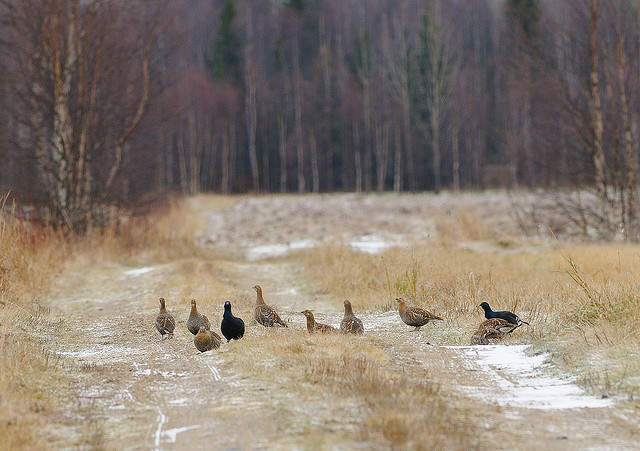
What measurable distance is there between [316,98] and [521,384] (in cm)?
4671

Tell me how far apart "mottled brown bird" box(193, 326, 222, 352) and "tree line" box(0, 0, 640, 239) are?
1235 cm

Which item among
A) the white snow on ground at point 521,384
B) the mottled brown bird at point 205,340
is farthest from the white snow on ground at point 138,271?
the white snow on ground at point 521,384

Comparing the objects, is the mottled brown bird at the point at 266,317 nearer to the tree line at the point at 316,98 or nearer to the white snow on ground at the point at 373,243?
the white snow on ground at the point at 373,243

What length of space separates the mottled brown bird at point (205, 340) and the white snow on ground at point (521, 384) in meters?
2.81

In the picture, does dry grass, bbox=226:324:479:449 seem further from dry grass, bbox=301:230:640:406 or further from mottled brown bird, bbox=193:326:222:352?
dry grass, bbox=301:230:640:406

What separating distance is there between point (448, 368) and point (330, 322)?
303 centimetres

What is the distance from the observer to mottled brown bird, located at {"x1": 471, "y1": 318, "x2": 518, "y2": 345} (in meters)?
8.41

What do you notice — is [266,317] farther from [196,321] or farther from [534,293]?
[534,293]

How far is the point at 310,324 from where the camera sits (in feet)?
28.4

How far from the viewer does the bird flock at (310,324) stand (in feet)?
26.9

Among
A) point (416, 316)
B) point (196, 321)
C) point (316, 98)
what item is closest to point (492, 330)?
point (416, 316)

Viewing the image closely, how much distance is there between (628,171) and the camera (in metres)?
18.6

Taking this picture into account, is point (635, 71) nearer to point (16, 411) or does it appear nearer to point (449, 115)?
point (16, 411)

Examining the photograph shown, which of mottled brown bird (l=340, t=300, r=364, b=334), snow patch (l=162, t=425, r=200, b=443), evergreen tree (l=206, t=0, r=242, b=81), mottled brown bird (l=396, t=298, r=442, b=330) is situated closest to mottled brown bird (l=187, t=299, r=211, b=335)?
mottled brown bird (l=340, t=300, r=364, b=334)
